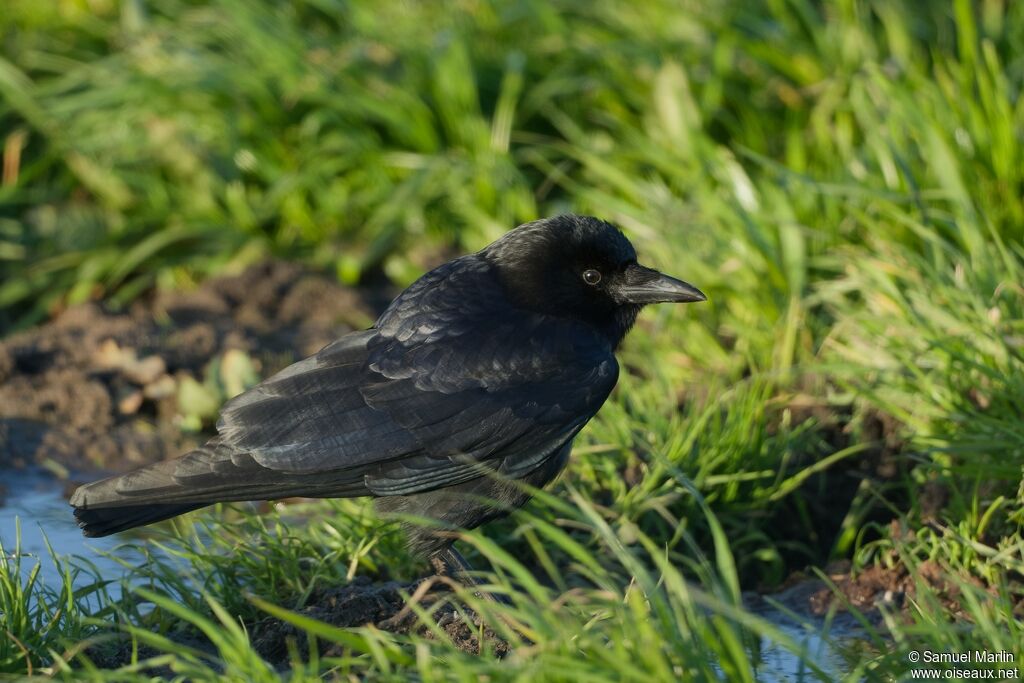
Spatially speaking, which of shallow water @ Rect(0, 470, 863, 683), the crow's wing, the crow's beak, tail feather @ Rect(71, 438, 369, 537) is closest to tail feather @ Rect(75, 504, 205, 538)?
tail feather @ Rect(71, 438, 369, 537)

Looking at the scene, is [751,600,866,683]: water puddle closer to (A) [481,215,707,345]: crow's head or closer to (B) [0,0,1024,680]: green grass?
(B) [0,0,1024,680]: green grass

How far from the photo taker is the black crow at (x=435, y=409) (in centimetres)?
375

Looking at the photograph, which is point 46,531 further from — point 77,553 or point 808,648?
point 808,648

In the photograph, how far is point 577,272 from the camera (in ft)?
13.9

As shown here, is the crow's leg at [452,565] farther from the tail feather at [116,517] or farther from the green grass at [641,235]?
the tail feather at [116,517]

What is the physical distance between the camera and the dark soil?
214 inches

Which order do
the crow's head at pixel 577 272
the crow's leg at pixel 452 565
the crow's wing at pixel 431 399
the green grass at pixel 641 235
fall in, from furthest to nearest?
the crow's head at pixel 577 272 < the crow's leg at pixel 452 565 < the crow's wing at pixel 431 399 < the green grass at pixel 641 235

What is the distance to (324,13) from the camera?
24.6 ft

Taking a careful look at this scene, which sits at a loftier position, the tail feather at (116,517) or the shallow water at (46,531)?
the tail feather at (116,517)

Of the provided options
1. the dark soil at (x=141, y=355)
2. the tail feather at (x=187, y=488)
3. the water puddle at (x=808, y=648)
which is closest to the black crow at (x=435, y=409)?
the tail feather at (x=187, y=488)

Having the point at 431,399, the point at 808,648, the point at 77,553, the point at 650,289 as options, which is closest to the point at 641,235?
the point at 650,289

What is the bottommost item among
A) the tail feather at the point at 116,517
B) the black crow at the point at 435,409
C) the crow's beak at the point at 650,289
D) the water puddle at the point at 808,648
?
the water puddle at the point at 808,648

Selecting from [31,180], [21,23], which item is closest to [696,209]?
[31,180]

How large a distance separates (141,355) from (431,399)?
239cm
